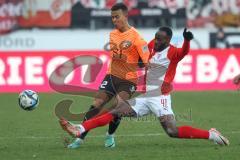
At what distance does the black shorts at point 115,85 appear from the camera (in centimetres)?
1150

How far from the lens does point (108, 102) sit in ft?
37.8

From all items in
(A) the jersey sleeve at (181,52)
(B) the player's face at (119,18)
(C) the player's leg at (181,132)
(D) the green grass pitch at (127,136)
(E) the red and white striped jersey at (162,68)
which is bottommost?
(D) the green grass pitch at (127,136)

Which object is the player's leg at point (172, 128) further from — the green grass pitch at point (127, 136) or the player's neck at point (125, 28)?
the player's neck at point (125, 28)

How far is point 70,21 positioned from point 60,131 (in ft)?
53.6

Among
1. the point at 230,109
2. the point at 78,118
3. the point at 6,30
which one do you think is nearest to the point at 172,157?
the point at 78,118

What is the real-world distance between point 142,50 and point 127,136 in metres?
1.91

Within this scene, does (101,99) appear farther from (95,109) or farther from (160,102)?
(160,102)

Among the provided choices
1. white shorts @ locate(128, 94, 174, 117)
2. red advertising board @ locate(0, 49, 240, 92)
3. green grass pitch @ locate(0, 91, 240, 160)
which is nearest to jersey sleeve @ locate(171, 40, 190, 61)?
white shorts @ locate(128, 94, 174, 117)

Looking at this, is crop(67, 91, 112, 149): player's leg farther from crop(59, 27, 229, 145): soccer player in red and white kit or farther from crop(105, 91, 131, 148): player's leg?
crop(59, 27, 229, 145): soccer player in red and white kit

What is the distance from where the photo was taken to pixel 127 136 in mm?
12719

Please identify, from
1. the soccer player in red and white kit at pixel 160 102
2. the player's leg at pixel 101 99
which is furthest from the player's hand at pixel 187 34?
the player's leg at pixel 101 99

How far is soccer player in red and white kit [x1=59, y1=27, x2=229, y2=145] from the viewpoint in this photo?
1077cm

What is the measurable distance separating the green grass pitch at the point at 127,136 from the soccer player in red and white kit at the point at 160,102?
245 mm

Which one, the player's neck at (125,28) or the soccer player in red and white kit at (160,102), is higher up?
the player's neck at (125,28)
